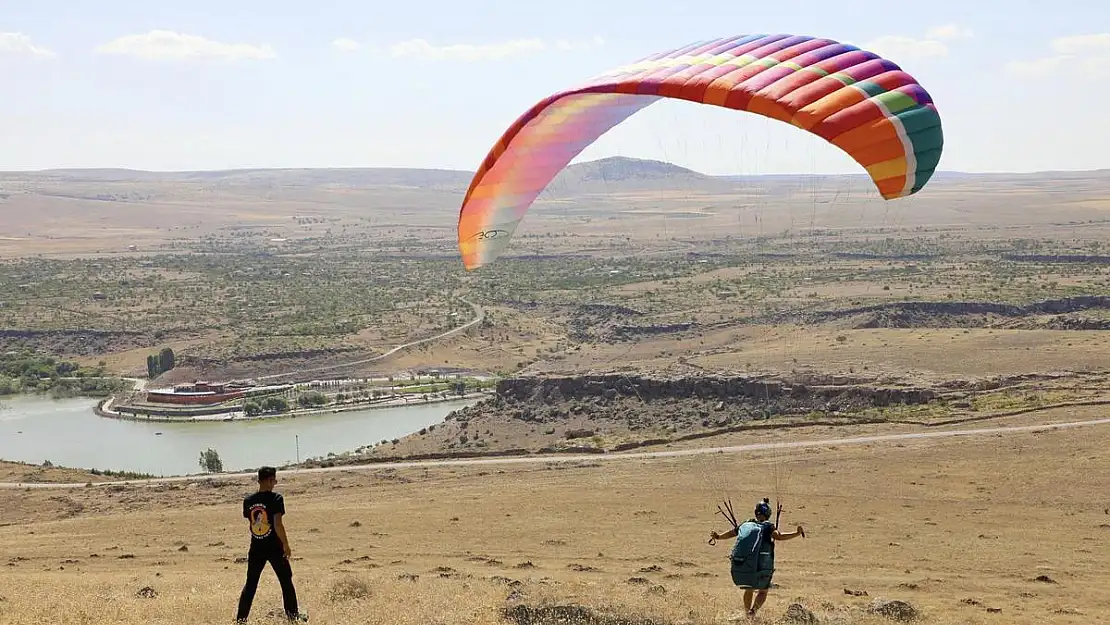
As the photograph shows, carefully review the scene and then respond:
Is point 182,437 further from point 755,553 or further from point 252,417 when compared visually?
point 755,553

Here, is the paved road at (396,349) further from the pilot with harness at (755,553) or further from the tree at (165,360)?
the pilot with harness at (755,553)

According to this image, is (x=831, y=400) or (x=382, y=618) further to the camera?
(x=831, y=400)

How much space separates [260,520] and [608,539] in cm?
1002

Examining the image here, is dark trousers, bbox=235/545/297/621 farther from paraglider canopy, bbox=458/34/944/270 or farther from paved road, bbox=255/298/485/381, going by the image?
paved road, bbox=255/298/485/381

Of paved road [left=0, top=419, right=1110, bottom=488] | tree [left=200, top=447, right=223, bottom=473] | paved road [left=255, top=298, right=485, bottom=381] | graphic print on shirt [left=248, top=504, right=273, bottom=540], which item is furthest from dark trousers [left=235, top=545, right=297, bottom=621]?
paved road [left=255, top=298, right=485, bottom=381]

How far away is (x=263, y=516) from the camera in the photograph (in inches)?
402

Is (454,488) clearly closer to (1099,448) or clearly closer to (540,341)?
(1099,448)

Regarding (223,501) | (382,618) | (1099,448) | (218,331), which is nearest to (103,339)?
(218,331)

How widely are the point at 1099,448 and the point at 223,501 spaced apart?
65.1ft

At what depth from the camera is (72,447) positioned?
40.5 metres

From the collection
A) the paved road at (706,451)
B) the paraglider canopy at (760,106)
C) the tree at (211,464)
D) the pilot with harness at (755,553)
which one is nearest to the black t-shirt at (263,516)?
the pilot with harness at (755,553)

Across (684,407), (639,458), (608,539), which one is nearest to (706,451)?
(639,458)

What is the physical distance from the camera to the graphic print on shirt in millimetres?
10211

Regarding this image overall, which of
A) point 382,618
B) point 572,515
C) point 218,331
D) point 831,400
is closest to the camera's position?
point 382,618
